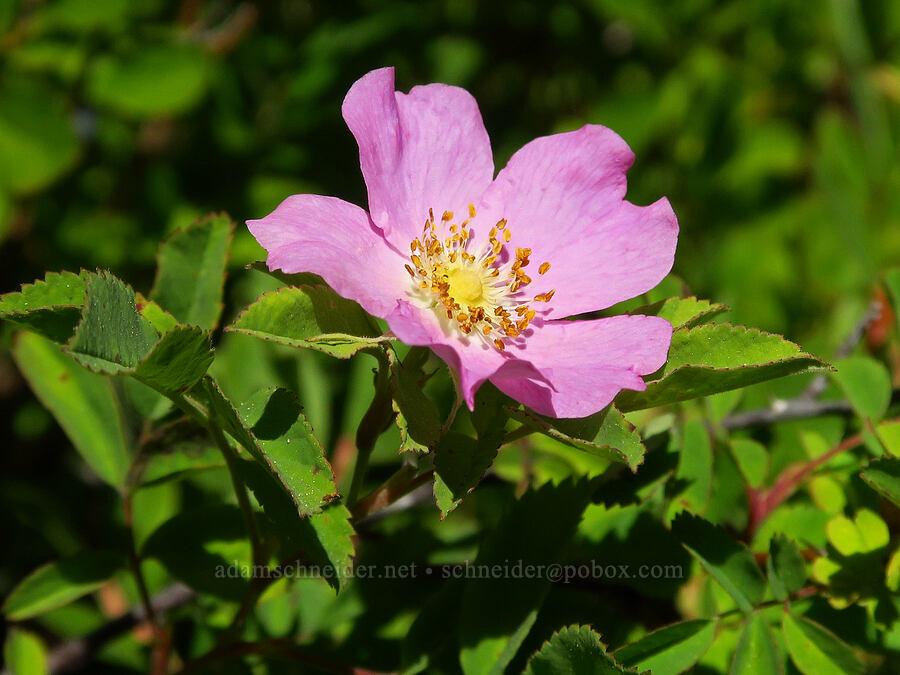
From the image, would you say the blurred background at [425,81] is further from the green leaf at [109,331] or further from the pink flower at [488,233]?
the green leaf at [109,331]

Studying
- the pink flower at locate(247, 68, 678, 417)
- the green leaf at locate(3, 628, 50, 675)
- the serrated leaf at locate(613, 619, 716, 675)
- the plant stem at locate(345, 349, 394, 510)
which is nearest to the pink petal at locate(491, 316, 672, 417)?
the pink flower at locate(247, 68, 678, 417)

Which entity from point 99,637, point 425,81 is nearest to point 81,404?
point 99,637

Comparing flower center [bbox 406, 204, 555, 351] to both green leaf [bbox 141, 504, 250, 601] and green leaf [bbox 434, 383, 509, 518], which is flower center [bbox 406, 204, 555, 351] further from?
green leaf [bbox 141, 504, 250, 601]

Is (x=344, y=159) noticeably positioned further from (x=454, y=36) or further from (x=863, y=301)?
(x=863, y=301)

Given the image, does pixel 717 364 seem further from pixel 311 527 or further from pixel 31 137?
pixel 31 137

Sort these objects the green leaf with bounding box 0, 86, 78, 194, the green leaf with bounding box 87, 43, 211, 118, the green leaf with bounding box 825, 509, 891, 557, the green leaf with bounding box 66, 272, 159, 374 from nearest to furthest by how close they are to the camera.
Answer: the green leaf with bounding box 66, 272, 159, 374
the green leaf with bounding box 825, 509, 891, 557
the green leaf with bounding box 0, 86, 78, 194
the green leaf with bounding box 87, 43, 211, 118

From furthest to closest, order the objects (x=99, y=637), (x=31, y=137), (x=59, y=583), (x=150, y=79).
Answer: (x=150, y=79), (x=31, y=137), (x=99, y=637), (x=59, y=583)

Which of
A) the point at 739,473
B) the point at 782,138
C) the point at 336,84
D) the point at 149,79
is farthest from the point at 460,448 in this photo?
the point at 782,138
